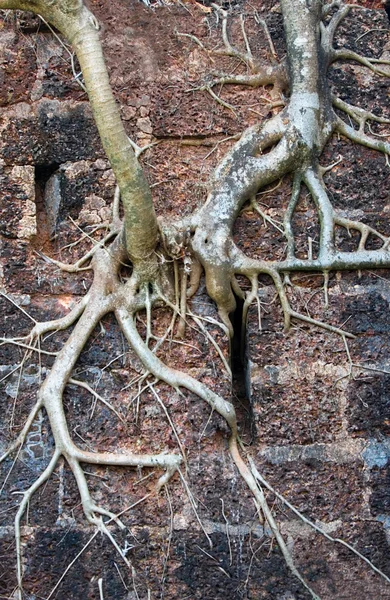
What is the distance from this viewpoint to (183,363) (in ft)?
13.0

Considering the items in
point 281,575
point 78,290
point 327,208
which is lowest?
point 281,575

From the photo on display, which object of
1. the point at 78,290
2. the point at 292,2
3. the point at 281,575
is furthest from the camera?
the point at 292,2

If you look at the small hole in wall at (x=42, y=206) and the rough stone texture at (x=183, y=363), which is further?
the small hole in wall at (x=42, y=206)

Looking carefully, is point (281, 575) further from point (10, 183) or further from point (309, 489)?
point (10, 183)

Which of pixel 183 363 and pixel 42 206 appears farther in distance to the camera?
pixel 42 206

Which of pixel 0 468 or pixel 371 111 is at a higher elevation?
pixel 371 111

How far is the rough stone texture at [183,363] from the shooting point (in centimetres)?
366

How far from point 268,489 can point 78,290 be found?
120 centimetres

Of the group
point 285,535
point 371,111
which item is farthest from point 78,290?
point 371,111

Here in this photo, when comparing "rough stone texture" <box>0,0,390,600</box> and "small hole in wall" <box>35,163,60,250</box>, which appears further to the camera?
"small hole in wall" <box>35,163,60,250</box>

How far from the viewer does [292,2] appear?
438cm

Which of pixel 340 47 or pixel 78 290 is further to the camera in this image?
pixel 340 47

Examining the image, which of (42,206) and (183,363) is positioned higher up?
(42,206)

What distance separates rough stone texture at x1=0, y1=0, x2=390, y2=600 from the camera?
3.66 m
